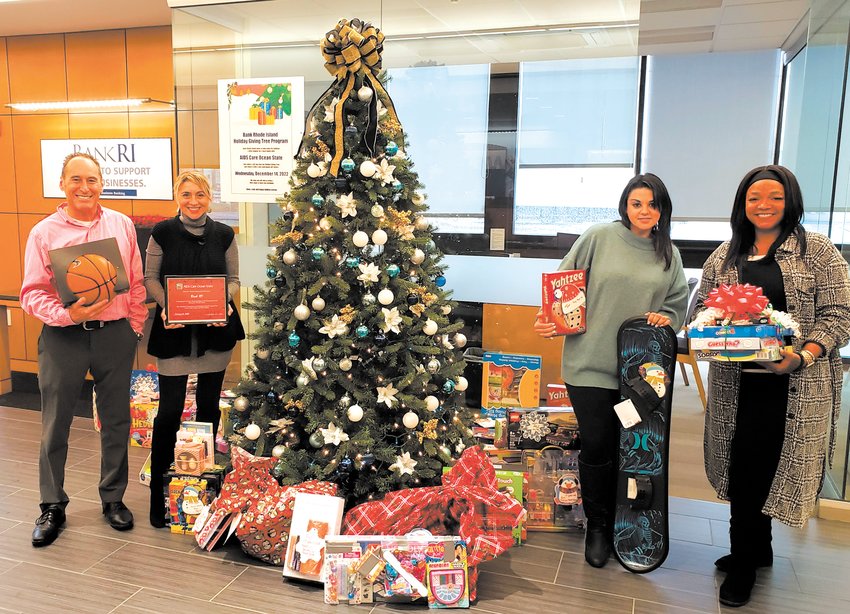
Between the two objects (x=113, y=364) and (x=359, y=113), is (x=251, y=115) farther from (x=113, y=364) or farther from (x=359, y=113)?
(x=113, y=364)

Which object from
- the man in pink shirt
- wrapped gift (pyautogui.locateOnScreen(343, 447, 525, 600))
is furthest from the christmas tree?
the man in pink shirt

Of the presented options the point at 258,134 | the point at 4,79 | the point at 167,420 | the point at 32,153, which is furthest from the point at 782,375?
the point at 4,79

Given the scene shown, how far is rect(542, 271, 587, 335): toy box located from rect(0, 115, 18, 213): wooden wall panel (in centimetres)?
471

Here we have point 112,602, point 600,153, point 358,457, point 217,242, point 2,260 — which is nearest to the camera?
point 112,602

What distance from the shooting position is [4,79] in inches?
214

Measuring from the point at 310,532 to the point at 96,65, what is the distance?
4.10 meters

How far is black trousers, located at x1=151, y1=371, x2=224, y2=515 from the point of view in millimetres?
3170

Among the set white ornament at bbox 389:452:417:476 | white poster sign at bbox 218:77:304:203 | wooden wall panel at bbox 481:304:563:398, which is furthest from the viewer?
white poster sign at bbox 218:77:304:203

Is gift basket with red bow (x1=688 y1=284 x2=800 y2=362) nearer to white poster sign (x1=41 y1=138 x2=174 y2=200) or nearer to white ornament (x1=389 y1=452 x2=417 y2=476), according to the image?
white ornament (x1=389 y1=452 x2=417 y2=476)

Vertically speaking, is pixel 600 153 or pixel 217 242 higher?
pixel 600 153

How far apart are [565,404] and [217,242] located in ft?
6.39

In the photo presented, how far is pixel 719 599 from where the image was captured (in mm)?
2650

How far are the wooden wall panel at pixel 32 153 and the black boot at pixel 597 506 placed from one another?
457 centimetres

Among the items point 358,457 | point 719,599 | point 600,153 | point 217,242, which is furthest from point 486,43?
point 719,599
